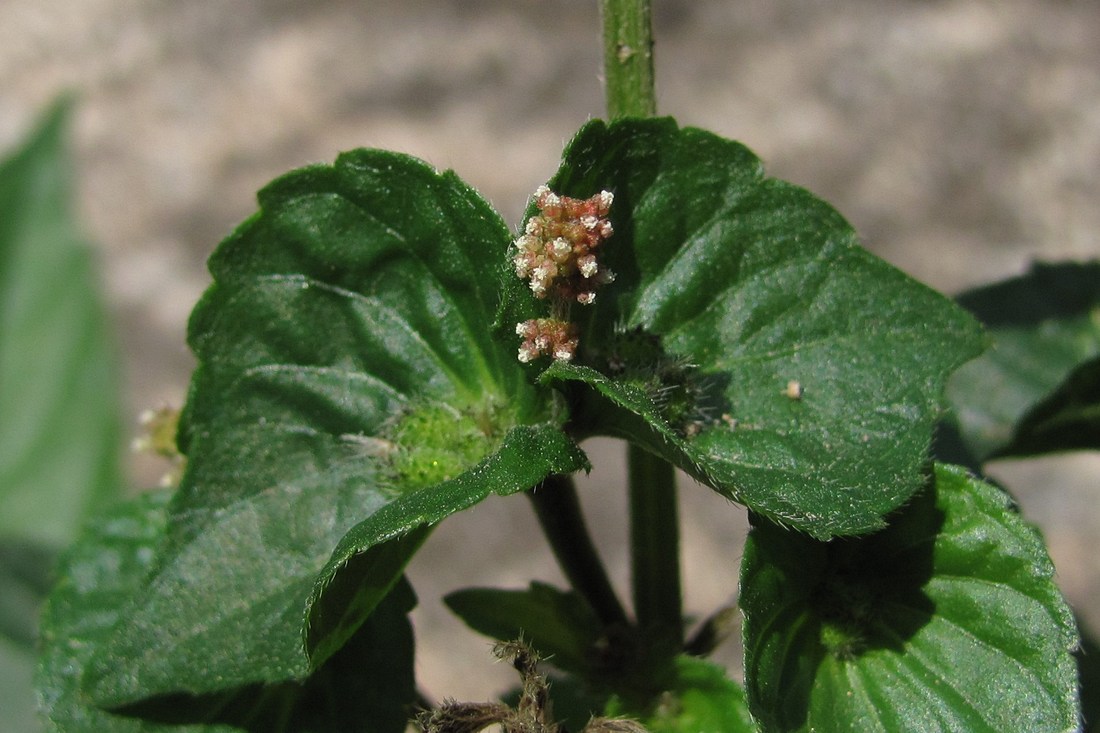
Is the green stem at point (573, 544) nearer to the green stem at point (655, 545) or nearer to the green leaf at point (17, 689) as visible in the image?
the green stem at point (655, 545)

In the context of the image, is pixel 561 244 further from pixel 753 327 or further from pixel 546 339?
pixel 753 327

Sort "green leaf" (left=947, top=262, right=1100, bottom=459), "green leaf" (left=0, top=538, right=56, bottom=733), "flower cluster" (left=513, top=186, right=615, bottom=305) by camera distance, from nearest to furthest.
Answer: "flower cluster" (left=513, top=186, right=615, bottom=305), "green leaf" (left=947, top=262, right=1100, bottom=459), "green leaf" (left=0, top=538, right=56, bottom=733)

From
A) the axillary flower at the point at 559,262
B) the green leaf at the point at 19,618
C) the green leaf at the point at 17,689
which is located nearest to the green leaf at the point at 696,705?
the axillary flower at the point at 559,262

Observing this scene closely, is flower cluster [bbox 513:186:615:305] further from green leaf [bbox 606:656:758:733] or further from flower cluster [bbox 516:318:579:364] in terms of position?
green leaf [bbox 606:656:758:733]

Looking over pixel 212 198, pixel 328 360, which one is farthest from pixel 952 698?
pixel 212 198

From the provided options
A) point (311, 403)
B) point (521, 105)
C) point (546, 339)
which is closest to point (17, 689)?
point (311, 403)

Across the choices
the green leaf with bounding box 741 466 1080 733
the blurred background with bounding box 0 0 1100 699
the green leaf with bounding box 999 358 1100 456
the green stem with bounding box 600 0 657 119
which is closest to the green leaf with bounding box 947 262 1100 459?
the green leaf with bounding box 999 358 1100 456
